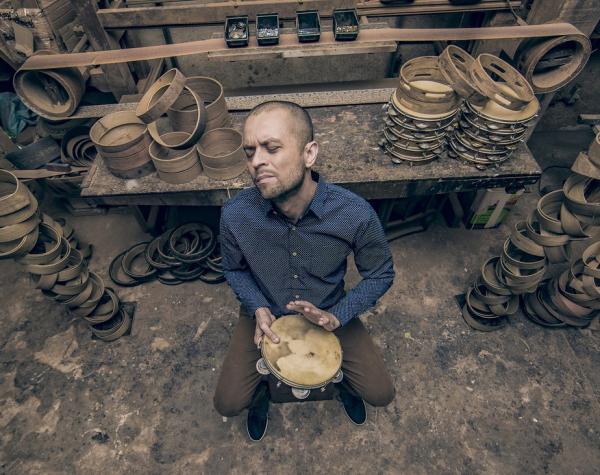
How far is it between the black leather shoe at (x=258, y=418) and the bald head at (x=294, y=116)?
7.22 feet

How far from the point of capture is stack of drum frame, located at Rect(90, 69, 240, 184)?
297 cm

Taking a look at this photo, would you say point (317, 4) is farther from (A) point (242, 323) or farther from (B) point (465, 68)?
(A) point (242, 323)

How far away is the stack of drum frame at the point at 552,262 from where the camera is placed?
277cm

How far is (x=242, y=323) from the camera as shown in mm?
3021

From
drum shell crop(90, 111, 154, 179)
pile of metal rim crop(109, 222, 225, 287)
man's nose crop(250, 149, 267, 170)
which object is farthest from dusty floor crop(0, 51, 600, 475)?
Result: man's nose crop(250, 149, 267, 170)

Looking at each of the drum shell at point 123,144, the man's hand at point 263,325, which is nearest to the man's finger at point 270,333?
the man's hand at point 263,325

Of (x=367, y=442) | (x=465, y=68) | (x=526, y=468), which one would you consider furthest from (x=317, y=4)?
(x=526, y=468)

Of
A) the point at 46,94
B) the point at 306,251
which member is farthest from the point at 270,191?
the point at 46,94

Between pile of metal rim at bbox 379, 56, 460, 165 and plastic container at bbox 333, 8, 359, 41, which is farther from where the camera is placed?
plastic container at bbox 333, 8, 359, 41

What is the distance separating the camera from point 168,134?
3322 millimetres

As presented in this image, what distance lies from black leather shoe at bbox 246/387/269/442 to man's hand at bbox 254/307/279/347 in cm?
74

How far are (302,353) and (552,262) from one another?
2.39 m

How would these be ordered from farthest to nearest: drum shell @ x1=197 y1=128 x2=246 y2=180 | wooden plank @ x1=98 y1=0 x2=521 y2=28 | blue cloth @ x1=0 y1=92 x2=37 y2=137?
blue cloth @ x1=0 y1=92 x2=37 y2=137 → wooden plank @ x1=98 y1=0 x2=521 y2=28 → drum shell @ x1=197 y1=128 x2=246 y2=180

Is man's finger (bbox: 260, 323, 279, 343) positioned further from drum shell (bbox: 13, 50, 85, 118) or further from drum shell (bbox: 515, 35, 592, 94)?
drum shell (bbox: 515, 35, 592, 94)
